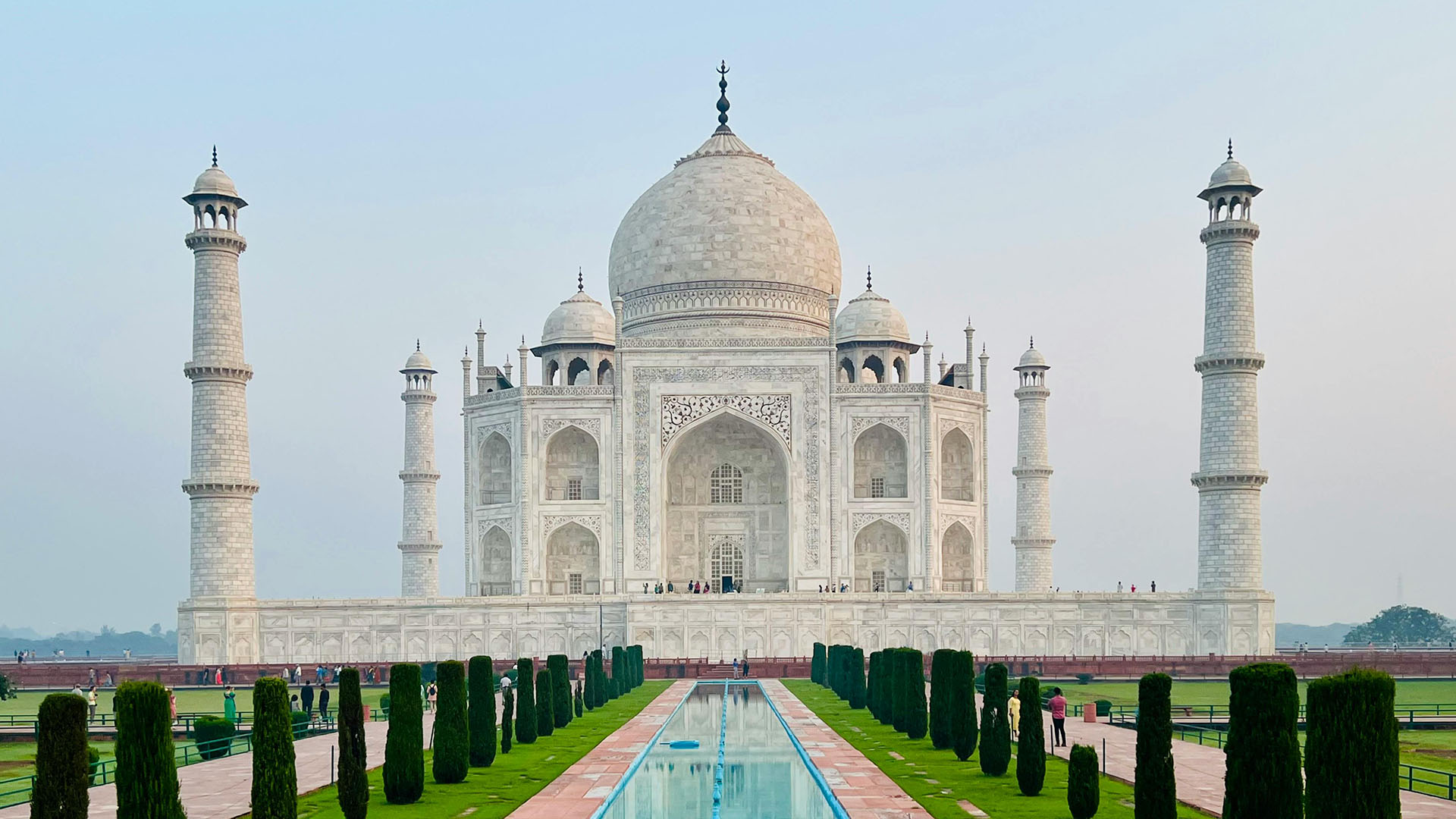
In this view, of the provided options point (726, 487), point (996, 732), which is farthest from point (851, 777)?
point (726, 487)

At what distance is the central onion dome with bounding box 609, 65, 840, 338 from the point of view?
3912 cm

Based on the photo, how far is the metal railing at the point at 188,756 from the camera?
46.5 feet

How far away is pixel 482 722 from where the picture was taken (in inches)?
646

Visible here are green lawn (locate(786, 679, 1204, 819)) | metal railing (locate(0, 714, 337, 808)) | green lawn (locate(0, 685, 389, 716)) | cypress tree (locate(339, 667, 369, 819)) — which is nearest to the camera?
cypress tree (locate(339, 667, 369, 819))

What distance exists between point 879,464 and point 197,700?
16409 mm

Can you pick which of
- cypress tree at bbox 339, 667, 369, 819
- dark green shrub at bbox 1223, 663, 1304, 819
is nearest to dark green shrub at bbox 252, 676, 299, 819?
cypress tree at bbox 339, 667, 369, 819

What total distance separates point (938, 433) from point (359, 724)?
82.4 ft

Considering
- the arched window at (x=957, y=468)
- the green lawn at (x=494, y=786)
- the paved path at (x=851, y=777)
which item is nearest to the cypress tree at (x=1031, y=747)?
the paved path at (x=851, y=777)

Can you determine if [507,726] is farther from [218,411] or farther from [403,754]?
[218,411]

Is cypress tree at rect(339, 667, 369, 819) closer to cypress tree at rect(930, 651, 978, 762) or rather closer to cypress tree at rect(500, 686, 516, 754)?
cypress tree at rect(500, 686, 516, 754)

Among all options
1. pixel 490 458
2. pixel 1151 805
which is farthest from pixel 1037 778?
pixel 490 458

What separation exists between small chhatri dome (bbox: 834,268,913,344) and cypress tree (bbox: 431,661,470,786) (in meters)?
24.4

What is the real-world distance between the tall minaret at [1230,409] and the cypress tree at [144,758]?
81.0 feet

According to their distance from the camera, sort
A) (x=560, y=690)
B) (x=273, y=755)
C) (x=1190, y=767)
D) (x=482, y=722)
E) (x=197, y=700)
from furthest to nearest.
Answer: (x=197, y=700)
(x=560, y=690)
(x=482, y=722)
(x=1190, y=767)
(x=273, y=755)
